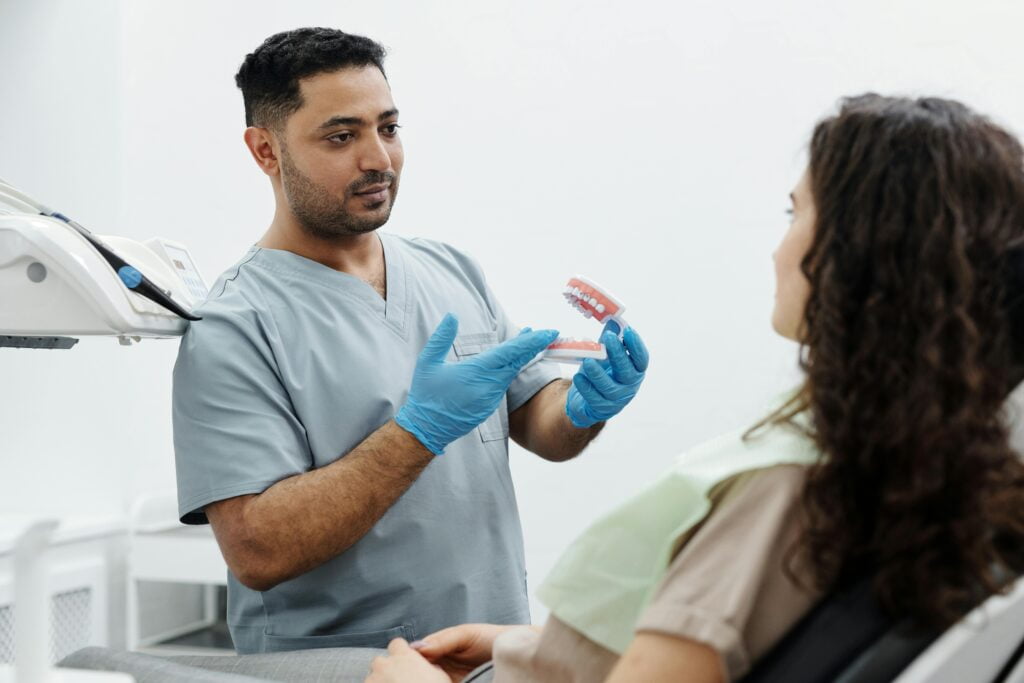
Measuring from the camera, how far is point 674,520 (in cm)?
86

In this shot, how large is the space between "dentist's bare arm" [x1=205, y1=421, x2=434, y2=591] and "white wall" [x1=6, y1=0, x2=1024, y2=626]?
1.32 meters

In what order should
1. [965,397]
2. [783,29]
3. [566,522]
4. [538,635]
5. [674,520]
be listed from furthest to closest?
[566,522], [783,29], [538,635], [674,520], [965,397]

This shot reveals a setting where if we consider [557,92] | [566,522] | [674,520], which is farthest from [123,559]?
[674,520]

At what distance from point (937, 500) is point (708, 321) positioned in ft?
6.25

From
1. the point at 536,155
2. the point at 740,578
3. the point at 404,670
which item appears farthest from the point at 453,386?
the point at 536,155

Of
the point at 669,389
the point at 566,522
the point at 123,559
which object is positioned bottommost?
the point at 123,559

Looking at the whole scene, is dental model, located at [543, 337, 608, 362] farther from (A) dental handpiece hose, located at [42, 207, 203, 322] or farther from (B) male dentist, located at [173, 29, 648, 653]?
(A) dental handpiece hose, located at [42, 207, 203, 322]

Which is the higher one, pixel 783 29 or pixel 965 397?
pixel 783 29

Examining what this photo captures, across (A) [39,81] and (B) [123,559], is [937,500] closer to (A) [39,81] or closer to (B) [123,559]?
(B) [123,559]

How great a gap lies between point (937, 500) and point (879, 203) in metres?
0.23

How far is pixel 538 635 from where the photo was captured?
98 cm

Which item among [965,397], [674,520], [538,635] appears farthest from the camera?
[538,635]

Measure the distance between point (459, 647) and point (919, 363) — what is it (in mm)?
690

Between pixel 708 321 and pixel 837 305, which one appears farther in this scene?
pixel 708 321
